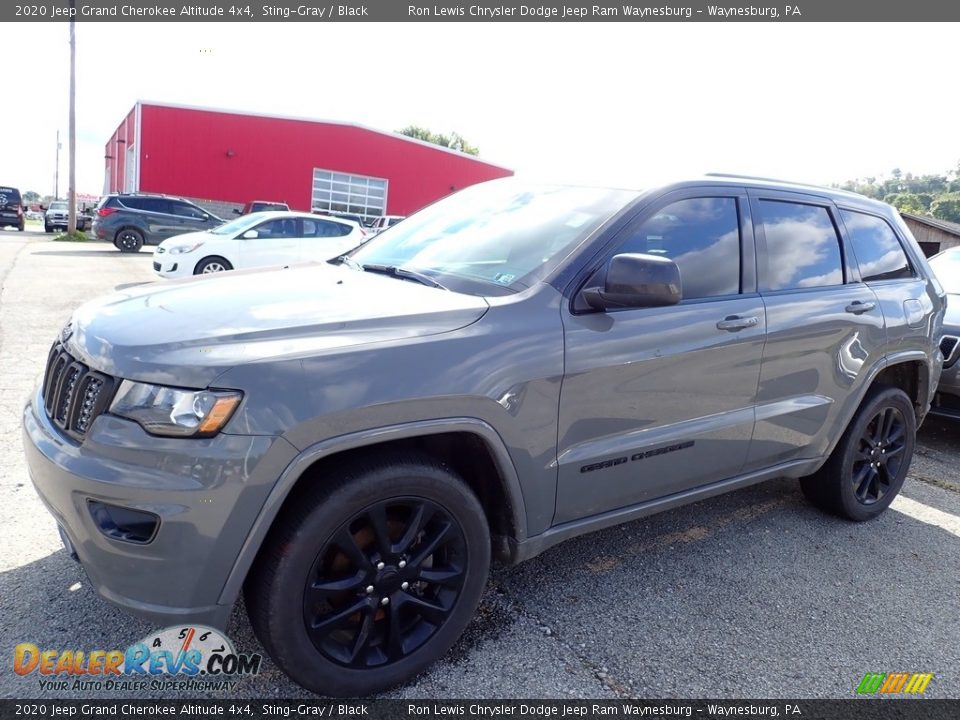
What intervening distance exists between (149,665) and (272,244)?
11293 millimetres

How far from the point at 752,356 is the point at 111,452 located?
8.50 ft

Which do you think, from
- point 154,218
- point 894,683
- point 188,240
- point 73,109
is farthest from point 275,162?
point 894,683

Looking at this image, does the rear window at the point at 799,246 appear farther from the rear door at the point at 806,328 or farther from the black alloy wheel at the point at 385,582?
the black alloy wheel at the point at 385,582

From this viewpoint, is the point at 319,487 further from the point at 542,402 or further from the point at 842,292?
the point at 842,292

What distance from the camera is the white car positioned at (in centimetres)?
1221

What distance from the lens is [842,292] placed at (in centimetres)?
371

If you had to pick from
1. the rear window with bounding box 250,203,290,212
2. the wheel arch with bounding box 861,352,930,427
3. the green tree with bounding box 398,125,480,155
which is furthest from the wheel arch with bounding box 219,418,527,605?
the green tree with bounding box 398,125,480,155

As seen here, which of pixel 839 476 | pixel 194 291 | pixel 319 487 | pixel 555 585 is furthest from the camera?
pixel 839 476

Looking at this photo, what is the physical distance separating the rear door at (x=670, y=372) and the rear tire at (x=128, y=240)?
19.8 meters

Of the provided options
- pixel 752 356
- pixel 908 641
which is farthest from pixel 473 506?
pixel 908 641

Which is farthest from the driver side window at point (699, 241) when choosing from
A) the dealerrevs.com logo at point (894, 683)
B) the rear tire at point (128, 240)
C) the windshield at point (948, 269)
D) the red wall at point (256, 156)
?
the red wall at point (256, 156)

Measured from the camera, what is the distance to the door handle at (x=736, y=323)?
3092 millimetres

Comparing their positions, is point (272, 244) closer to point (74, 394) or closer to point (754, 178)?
point (754, 178)

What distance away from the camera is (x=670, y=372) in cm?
290
